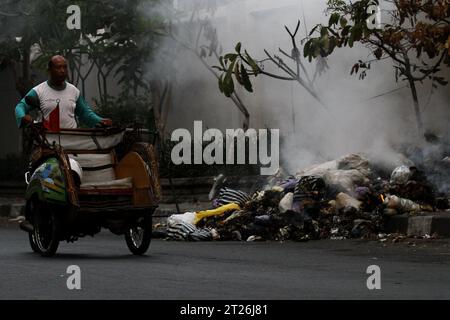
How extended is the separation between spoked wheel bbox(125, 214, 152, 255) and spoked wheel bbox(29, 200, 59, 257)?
70 centimetres

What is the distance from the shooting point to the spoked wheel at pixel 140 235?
11.1 meters

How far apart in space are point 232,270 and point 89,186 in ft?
6.41

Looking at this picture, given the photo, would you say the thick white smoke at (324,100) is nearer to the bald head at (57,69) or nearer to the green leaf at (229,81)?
the green leaf at (229,81)

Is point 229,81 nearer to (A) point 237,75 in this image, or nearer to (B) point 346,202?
(A) point 237,75

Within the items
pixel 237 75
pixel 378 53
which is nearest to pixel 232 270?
pixel 237 75

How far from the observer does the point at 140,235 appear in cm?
1125

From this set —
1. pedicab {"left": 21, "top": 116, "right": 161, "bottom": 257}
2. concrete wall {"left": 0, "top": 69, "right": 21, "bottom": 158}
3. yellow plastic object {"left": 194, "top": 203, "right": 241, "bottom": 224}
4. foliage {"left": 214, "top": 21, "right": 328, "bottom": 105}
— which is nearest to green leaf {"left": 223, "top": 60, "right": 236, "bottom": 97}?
foliage {"left": 214, "top": 21, "right": 328, "bottom": 105}

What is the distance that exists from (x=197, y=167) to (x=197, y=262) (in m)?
7.92

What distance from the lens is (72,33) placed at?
1945 centimetres

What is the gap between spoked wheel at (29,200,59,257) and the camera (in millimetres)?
10945

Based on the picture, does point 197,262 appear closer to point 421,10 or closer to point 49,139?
point 49,139

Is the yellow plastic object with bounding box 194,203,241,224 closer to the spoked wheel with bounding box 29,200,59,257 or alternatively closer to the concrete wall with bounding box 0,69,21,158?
the spoked wheel with bounding box 29,200,59,257

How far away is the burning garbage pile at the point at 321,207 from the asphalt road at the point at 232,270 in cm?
50
